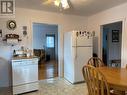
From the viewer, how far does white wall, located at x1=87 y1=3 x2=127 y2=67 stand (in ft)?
11.3

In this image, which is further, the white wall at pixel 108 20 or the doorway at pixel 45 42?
the doorway at pixel 45 42

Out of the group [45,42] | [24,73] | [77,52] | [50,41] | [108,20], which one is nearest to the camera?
[24,73]

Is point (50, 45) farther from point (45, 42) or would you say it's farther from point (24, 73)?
point (24, 73)

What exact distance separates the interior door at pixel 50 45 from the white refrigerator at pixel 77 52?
5210mm

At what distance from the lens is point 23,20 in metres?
3.83

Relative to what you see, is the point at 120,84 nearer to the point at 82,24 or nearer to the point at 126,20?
the point at 126,20

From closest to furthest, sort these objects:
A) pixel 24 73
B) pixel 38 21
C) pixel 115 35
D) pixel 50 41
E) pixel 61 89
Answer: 1. pixel 24 73
2. pixel 61 89
3. pixel 38 21
4. pixel 115 35
5. pixel 50 41

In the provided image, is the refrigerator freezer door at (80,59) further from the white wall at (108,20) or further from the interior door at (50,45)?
the interior door at (50,45)

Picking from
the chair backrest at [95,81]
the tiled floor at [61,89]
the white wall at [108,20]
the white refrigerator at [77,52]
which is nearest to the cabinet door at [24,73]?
the tiled floor at [61,89]

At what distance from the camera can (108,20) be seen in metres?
3.97

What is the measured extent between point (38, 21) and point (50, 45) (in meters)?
5.26

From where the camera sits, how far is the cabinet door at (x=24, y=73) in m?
3.00

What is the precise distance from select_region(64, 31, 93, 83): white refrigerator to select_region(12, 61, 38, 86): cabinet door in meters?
1.17

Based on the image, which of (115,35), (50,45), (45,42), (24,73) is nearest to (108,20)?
(115,35)
